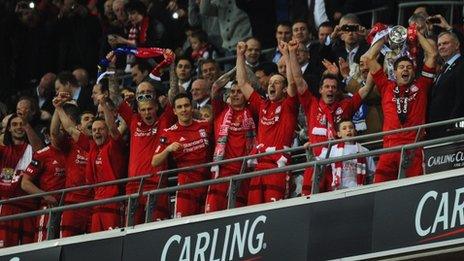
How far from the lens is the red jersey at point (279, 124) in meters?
15.7

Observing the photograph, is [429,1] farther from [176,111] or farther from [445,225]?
[445,225]

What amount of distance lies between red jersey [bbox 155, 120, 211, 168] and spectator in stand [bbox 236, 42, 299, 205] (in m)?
0.63

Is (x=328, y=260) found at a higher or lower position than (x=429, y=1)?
lower

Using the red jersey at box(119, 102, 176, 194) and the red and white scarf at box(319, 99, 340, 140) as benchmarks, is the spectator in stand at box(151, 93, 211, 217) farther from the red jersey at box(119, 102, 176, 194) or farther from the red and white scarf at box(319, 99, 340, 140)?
the red and white scarf at box(319, 99, 340, 140)

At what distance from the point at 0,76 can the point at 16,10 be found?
939 millimetres

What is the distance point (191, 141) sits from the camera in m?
16.2

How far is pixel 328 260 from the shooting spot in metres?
14.5

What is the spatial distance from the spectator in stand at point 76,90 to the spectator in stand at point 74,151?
1.21 metres

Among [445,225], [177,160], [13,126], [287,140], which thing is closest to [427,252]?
[445,225]

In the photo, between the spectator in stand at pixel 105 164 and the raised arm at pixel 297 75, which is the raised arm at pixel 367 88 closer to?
the raised arm at pixel 297 75

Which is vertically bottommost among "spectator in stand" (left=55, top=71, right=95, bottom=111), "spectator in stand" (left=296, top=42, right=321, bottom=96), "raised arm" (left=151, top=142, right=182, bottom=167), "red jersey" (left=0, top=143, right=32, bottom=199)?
"red jersey" (left=0, top=143, right=32, bottom=199)

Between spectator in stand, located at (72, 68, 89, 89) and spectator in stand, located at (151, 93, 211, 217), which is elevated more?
spectator in stand, located at (72, 68, 89, 89)

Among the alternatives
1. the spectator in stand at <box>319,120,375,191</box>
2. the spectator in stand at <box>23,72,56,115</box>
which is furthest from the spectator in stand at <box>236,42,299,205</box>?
the spectator in stand at <box>23,72,56,115</box>

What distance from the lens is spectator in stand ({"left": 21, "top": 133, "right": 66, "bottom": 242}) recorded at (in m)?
17.8
